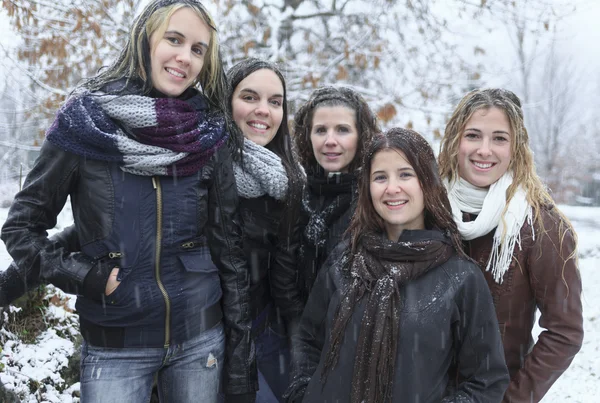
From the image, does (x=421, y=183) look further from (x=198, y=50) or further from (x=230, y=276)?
(x=198, y=50)

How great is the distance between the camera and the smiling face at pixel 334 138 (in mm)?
2889

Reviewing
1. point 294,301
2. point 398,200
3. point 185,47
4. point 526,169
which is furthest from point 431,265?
point 185,47

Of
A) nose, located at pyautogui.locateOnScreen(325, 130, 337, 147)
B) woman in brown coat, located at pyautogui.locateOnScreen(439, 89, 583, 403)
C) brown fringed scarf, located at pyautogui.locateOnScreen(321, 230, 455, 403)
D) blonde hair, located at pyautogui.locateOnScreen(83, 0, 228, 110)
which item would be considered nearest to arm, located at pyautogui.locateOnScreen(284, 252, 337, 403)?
brown fringed scarf, located at pyautogui.locateOnScreen(321, 230, 455, 403)

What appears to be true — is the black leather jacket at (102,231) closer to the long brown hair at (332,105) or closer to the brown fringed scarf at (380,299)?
the brown fringed scarf at (380,299)

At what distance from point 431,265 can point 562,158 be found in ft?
92.5

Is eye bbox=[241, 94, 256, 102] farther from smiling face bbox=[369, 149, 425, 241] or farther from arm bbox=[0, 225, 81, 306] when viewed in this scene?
arm bbox=[0, 225, 81, 306]

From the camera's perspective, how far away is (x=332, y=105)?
296cm

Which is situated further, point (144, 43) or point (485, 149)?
point (485, 149)

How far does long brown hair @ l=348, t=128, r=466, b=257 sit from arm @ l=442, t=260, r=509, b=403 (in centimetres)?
19

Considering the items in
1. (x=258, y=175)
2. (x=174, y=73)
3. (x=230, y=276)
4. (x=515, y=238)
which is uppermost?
(x=174, y=73)

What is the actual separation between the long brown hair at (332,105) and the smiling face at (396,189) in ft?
2.05

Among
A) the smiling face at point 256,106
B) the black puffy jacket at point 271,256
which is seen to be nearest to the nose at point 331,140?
the smiling face at point 256,106

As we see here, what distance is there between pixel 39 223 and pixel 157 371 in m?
0.80

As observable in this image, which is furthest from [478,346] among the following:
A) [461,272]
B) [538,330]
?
[538,330]
